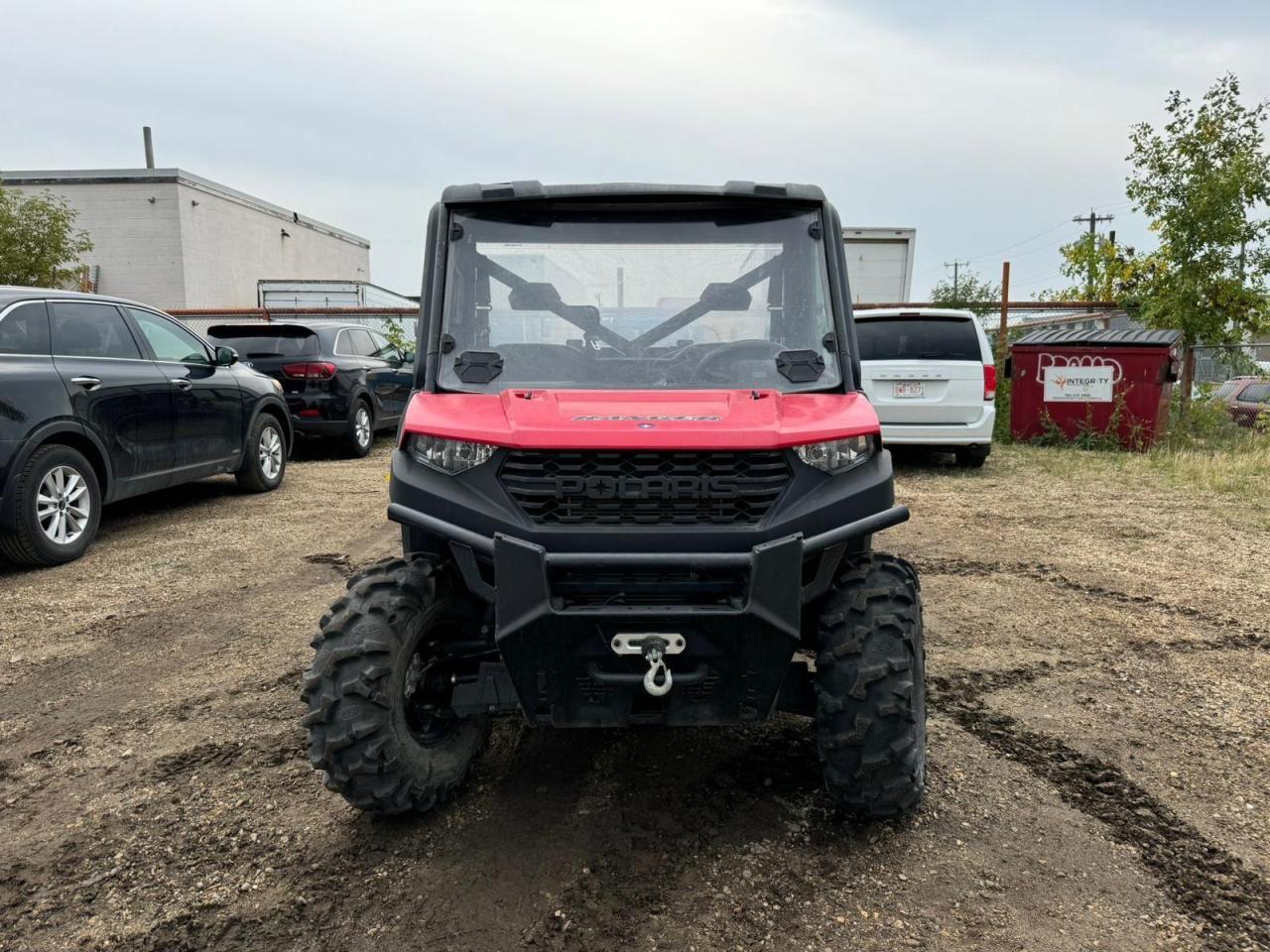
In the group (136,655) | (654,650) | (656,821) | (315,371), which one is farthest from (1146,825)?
(315,371)

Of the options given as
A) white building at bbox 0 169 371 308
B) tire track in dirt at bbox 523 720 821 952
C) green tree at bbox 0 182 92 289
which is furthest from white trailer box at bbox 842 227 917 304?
white building at bbox 0 169 371 308

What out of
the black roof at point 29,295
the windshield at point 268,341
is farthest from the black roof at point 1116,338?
the black roof at point 29,295

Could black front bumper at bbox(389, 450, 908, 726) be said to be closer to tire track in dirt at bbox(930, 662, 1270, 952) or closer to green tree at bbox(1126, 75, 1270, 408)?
tire track in dirt at bbox(930, 662, 1270, 952)

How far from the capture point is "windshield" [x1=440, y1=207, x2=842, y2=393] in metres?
3.11

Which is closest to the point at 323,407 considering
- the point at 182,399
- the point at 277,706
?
the point at 182,399

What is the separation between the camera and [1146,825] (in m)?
2.84

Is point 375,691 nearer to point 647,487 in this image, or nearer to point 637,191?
point 647,487

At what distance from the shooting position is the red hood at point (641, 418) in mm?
2502

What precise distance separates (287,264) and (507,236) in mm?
31318

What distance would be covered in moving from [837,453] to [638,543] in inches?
26.1

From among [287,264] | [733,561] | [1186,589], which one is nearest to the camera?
[733,561]

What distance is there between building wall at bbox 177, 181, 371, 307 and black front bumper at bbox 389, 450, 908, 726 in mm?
26968

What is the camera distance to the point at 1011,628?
4699 millimetres

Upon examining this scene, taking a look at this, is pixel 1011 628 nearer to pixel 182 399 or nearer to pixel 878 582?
pixel 878 582
